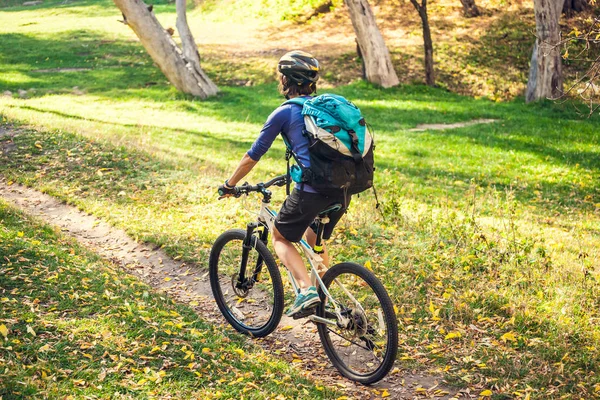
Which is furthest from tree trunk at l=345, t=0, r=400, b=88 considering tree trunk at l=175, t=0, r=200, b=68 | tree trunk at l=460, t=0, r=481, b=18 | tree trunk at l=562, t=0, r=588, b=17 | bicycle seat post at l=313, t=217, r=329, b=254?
bicycle seat post at l=313, t=217, r=329, b=254

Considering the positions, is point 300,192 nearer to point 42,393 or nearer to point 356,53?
point 42,393

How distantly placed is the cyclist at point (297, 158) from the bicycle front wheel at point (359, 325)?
0.80 feet

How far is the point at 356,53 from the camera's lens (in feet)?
77.5

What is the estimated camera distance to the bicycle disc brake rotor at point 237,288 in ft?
19.7

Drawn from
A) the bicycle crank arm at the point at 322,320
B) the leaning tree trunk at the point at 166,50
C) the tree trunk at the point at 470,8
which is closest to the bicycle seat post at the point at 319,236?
the bicycle crank arm at the point at 322,320

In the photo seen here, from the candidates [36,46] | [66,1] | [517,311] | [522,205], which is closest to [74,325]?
[517,311]

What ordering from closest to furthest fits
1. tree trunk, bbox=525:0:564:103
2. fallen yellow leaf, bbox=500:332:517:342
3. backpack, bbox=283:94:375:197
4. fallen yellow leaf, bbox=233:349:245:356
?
backpack, bbox=283:94:375:197
fallen yellow leaf, bbox=233:349:245:356
fallen yellow leaf, bbox=500:332:517:342
tree trunk, bbox=525:0:564:103

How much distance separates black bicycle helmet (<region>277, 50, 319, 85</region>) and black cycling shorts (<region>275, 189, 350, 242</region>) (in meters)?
0.88

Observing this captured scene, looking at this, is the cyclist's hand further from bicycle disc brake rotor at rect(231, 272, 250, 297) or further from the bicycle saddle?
bicycle disc brake rotor at rect(231, 272, 250, 297)

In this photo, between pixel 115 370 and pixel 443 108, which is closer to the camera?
pixel 115 370

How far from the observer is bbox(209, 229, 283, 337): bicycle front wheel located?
221 inches

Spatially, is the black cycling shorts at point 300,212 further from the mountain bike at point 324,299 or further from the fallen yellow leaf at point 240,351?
the fallen yellow leaf at point 240,351

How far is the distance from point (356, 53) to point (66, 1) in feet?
75.1

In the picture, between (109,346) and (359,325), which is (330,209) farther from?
(109,346)
